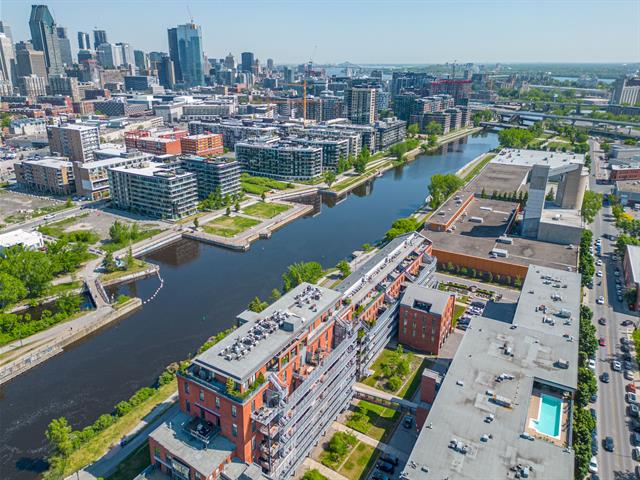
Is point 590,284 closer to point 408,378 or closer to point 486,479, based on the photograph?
point 408,378

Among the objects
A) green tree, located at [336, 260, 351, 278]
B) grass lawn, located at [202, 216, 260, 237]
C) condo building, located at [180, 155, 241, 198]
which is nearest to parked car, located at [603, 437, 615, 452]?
green tree, located at [336, 260, 351, 278]

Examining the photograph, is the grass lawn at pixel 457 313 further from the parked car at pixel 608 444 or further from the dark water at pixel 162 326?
the dark water at pixel 162 326

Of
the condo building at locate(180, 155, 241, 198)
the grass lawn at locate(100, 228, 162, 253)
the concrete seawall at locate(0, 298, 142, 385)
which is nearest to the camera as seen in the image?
the concrete seawall at locate(0, 298, 142, 385)

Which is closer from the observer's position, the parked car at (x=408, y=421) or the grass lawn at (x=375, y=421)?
the grass lawn at (x=375, y=421)

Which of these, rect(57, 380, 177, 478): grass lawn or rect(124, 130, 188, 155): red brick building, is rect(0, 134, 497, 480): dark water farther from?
rect(124, 130, 188, 155): red brick building

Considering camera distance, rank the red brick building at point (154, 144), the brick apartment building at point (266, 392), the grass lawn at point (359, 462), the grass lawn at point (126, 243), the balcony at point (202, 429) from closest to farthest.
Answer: the brick apartment building at point (266, 392) → the balcony at point (202, 429) → the grass lawn at point (359, 462) → the grass lawn at point (126, 243) → the red brick building at point (154, 144)

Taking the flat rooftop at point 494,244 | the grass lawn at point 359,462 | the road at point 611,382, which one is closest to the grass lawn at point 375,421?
the grass lawn at point 359,462
